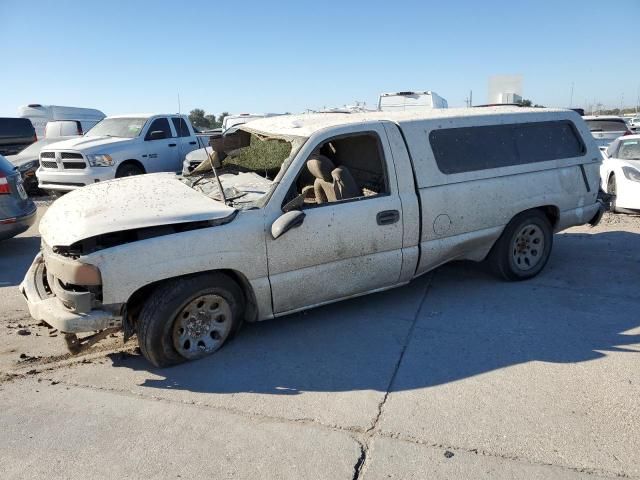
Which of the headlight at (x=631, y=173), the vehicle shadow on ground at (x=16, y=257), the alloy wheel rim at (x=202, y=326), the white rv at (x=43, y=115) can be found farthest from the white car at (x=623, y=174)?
the white rv at (x=43, y=115)

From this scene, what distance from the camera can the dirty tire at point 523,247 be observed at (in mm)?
5387

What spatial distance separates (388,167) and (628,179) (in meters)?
6.18

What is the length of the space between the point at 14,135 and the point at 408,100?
10.9 m

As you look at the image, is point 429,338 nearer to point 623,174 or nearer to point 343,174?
point 343,174

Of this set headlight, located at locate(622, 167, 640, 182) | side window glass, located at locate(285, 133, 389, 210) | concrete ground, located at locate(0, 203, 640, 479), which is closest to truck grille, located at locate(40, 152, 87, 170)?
concrete ground, located at locate(0, 203, 640, 479)

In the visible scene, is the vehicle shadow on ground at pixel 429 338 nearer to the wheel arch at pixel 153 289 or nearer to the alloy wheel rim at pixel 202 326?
the alloy wheel rim at pixel 202 326

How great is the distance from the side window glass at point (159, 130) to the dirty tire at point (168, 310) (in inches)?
356

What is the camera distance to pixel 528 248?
223 inches

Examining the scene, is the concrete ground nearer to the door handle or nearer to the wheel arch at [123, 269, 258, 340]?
the wheel arch at [123, 269, 258, 340]

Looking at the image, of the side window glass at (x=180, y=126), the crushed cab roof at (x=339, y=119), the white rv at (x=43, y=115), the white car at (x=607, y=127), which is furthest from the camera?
the white rv at (x=43, y=115)

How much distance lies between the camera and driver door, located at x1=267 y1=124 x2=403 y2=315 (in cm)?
416

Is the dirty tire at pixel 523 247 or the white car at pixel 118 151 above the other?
the white car at pixel 118 151

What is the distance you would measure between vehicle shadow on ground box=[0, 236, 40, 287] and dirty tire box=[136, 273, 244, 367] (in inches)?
123

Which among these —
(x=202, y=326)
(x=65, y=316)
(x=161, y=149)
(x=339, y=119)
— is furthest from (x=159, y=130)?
(x=65, y=316)
